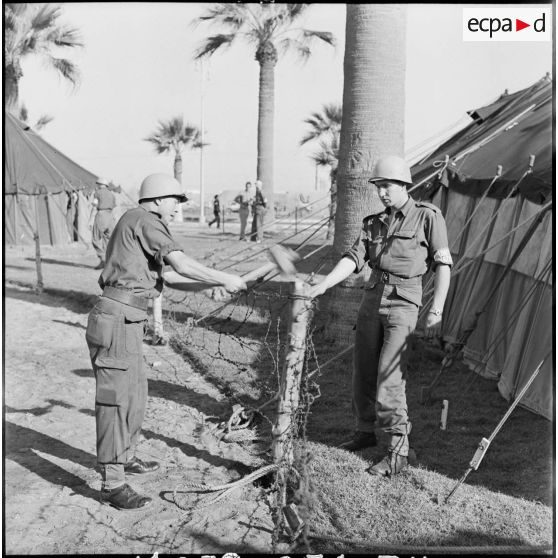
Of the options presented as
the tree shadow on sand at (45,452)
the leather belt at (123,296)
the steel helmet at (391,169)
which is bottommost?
the tree shadow on sand at (45,452)

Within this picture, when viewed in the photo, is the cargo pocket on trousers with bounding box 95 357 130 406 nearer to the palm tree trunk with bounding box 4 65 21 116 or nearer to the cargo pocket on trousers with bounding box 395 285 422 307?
the cargo pocket on trousers with bounding box 395 285 422 307

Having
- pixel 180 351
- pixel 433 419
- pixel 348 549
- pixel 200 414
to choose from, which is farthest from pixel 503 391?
pixel 180 351

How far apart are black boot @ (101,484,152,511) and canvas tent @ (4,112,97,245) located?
1604 centimetres

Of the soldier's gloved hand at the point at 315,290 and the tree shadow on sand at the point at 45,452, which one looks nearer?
the soldier's gloved hand at the point at 315,290

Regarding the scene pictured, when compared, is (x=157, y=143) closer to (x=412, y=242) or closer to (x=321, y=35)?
(x=321, y=35)

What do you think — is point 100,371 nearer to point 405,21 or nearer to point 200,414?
point 200,414

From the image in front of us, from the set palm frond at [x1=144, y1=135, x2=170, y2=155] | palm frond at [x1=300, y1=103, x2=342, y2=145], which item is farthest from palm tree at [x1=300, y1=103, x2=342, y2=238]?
palm frond at [x1=144, y1=135, x2=170, y2=155]

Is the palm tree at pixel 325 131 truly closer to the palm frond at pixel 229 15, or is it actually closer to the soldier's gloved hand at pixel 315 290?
the palm frond at pixel 229 15

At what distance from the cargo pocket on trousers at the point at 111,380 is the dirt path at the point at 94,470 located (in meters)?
0.59

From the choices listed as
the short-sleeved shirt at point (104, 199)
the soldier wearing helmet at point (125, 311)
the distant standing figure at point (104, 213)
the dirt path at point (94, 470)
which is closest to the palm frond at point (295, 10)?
the distant standing figure at point (104, 213)

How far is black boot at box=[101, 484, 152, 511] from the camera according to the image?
4.21m

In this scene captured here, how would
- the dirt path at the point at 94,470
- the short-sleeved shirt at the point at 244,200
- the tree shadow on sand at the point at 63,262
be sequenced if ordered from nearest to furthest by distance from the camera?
the dirt path at the point at 94,470 → the tree shadow on sand at the point at 63,262 → the short-sleeved shirt at the point at 244,200

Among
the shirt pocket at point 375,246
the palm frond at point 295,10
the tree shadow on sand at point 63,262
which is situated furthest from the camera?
the palm frond at point 295,10

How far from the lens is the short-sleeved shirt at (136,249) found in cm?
418
